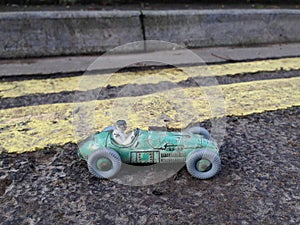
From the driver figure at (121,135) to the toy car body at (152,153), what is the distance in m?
0.01

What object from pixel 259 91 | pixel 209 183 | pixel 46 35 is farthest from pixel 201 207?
pixel 46 35

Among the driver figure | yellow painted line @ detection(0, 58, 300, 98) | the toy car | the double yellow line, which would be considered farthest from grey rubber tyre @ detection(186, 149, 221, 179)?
yellow painted line @ detection(0, 58, 300, 98)

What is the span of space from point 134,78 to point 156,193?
5.52ft

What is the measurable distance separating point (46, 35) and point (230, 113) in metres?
1.95

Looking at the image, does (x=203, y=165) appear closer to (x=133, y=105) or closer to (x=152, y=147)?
(x=152, y=147)

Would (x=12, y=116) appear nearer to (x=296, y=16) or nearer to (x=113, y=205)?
(x=113, y=205)

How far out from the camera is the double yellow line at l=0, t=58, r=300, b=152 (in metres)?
2.52

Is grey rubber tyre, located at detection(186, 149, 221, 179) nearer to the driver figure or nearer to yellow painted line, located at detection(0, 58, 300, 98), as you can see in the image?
the driver figure

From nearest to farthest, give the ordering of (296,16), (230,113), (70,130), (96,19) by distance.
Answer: (70,130)
(230,113)
(96,19)
(296,16)

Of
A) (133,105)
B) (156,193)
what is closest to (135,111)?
(133,105)

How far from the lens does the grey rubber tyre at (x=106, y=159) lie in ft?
6.56

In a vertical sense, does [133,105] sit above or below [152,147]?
below

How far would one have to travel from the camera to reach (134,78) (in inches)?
137

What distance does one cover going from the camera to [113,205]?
1.86m
